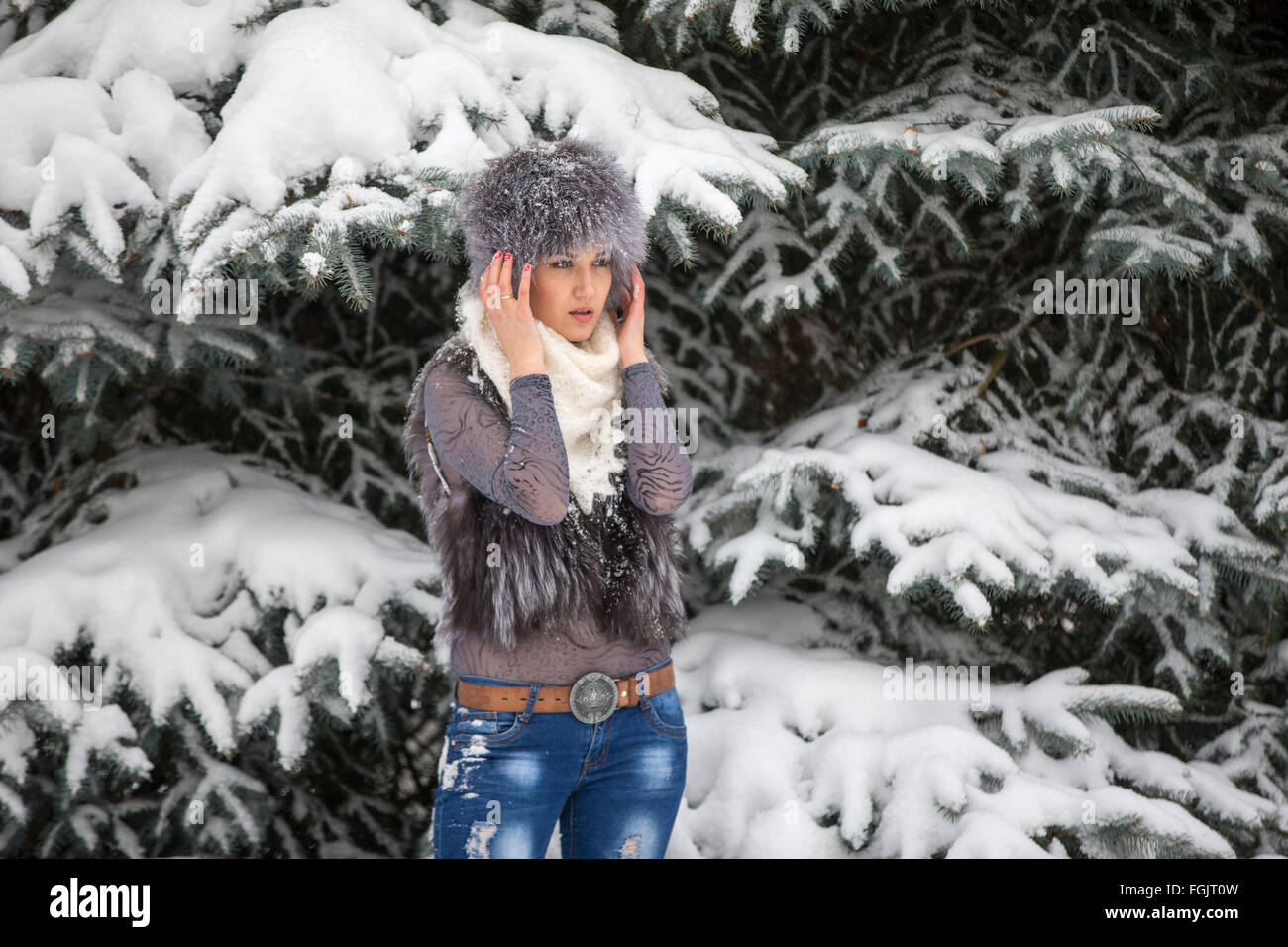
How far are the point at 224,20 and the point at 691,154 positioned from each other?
1354 millimetres

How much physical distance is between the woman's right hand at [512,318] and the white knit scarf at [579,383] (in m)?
0.04

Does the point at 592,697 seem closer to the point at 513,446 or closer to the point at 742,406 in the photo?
the point at 513,446

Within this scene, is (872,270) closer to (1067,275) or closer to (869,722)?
(1067,275)

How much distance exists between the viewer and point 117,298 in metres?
3.12

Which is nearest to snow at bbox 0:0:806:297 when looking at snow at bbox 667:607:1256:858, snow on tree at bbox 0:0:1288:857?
snow on tree at bbox 0:0:1288:857

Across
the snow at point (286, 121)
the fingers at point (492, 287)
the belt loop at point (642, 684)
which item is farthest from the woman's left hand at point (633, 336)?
the belt loop at point (642, 684)

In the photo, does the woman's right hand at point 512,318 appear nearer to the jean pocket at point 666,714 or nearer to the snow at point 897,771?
the jean pocket at point 666,714

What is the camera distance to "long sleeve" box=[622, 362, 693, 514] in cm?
216

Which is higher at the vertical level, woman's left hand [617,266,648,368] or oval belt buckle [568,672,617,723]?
woman's left hand [617,266,648,368]

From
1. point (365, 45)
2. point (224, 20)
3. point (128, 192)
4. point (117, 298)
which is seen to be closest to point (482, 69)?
point (365, 45)

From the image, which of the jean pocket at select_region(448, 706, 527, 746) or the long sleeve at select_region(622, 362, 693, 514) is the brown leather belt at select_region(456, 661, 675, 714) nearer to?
the jean pocket at select_region(448, 706, 527, 746)

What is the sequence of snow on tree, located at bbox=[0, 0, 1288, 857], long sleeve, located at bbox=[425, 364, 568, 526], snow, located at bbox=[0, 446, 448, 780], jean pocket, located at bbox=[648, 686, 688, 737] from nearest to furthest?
long sleeve, located at bbox=[425, 364, 568, 526] < jean pocket, located at bbox=[648, 686, 688, 737] < snow on tree, located at bbox=[0, 0, 1288, 857] < snow, located at bbox=[0, 446, 448, 780]

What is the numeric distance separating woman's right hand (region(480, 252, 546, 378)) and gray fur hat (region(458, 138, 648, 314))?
1.5 inches

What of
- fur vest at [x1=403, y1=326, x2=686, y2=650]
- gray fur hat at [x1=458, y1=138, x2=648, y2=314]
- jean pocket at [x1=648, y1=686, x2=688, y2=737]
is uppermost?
gray fur hat at [x1=458, y1=138, x2=648, y2=314]
